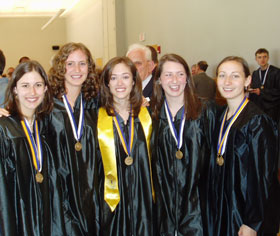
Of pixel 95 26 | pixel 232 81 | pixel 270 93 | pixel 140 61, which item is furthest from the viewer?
pixel 95 26

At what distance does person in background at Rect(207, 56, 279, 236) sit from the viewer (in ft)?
7.82

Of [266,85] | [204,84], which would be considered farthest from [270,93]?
[204,84]

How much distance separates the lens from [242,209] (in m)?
2.51

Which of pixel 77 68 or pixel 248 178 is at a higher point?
pixel 77 68

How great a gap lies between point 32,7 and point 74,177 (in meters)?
17.2

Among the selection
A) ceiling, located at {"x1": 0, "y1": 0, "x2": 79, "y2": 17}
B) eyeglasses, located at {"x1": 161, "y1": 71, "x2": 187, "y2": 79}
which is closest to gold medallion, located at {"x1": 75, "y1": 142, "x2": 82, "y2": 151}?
eyeglasses, located at {"x1": 161, "y1": 71, "x2": 187, "y2": 79}

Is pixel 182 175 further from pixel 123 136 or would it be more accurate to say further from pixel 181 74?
pixel 181 74

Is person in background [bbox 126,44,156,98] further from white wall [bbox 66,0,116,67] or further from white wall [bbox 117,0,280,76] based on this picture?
white wall [bbox 66,0,116,67]

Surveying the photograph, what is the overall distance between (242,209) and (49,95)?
1685mm

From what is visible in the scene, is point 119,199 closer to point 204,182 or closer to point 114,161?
point 114,161

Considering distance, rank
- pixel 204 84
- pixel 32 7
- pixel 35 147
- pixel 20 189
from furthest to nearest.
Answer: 1. pixel 32 7
2. pixel 204 84
3. pixel 35 147
4. pixel 20 189

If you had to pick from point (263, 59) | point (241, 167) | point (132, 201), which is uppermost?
point (263, 59)

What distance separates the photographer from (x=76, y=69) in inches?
113

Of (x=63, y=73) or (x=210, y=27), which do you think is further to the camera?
(x=210, y=27)
